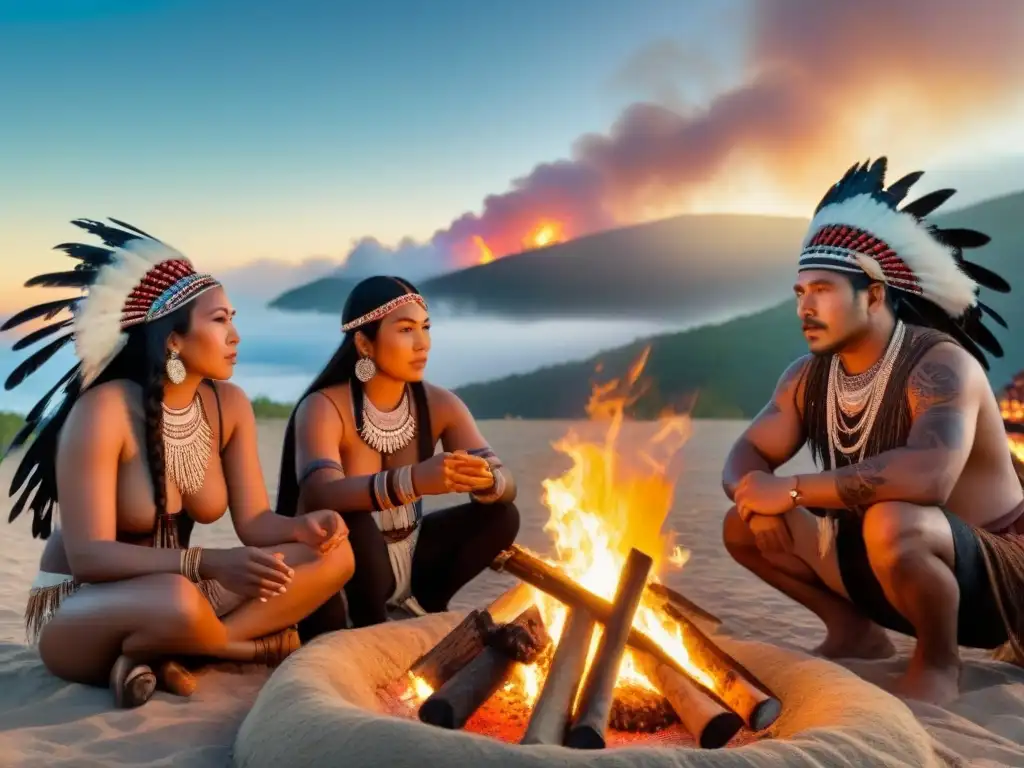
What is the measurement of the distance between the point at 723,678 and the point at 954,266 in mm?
2165

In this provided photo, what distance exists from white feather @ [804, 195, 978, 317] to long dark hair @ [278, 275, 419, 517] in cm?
203

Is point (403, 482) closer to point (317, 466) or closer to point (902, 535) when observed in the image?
point (317, 466)

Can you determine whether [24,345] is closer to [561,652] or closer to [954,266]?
[561,652]

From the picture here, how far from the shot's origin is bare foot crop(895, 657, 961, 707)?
3.75m

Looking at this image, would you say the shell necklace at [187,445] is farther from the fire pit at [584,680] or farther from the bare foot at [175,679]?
the fire pit at [584,680]

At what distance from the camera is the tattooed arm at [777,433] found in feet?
14.8

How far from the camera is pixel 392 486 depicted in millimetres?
4176

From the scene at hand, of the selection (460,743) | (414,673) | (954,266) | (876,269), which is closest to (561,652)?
(414,673)

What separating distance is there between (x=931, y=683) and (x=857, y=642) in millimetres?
684

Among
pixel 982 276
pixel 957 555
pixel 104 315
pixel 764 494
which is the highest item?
pixel 982 276

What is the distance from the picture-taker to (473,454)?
4.47 metres

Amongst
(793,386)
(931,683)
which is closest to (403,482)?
(793,386)

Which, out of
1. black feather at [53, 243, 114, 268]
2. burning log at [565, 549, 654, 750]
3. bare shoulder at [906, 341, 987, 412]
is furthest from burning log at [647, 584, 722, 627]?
black feather at [53, 243, 114, 268]

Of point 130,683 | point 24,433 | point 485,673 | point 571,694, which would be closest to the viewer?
point 571,694
